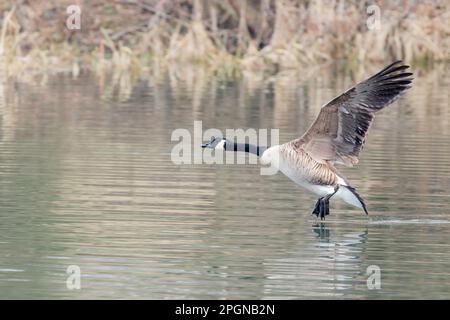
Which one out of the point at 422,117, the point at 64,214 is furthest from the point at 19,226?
the point at 422,117

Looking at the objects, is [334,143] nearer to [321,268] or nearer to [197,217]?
[197,217]

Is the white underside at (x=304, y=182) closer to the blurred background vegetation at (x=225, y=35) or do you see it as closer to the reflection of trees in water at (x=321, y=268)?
the reflection of trees in water at (x=321, y=268)

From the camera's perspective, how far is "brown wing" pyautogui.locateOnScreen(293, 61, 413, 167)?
37.9 ft

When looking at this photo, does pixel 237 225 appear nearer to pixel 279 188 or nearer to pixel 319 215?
pixel 319 215

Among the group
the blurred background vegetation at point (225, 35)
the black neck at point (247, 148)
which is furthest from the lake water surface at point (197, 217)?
the blurred background vegetation at point (225, 35)

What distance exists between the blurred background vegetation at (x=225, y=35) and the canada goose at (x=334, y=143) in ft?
63.6

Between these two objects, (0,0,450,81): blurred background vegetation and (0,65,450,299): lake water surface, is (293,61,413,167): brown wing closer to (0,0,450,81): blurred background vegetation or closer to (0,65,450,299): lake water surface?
(0,65,450,299): lake water surface

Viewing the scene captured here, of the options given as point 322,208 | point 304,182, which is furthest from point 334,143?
point 322,208

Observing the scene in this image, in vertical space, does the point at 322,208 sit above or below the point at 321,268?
above

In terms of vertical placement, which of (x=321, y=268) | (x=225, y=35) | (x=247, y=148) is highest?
(x=225, y=35)

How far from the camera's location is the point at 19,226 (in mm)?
10906

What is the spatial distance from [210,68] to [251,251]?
22.0 meters

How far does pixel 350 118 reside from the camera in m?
11.8

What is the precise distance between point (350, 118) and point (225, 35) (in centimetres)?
2216
